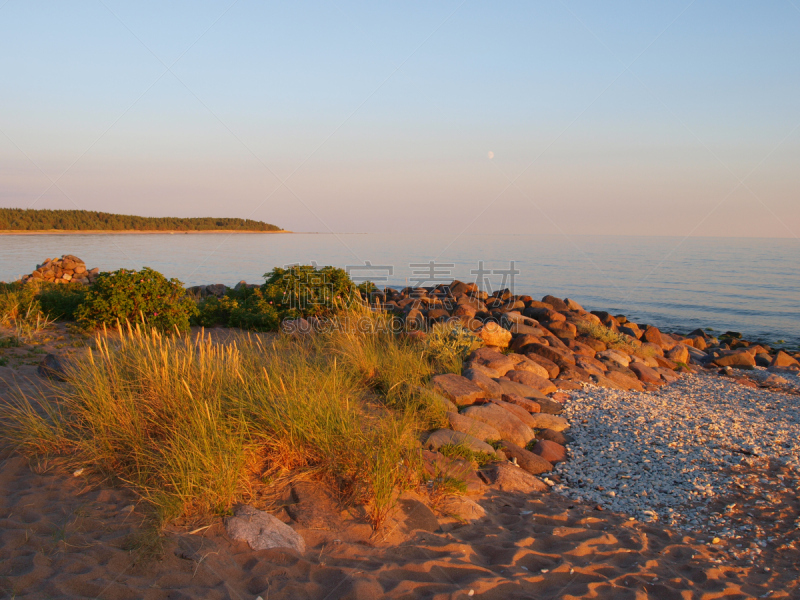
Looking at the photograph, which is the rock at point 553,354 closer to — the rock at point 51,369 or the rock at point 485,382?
the rock at point 485,382

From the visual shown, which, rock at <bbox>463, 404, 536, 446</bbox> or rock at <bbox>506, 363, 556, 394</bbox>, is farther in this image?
rock at <bbox>506, 363, 556, 394</bbox>

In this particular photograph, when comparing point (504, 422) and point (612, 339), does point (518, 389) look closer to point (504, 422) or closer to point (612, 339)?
point (504, 422)

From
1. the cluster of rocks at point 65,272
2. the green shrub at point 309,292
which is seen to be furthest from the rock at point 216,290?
the green shrub at point 309,292

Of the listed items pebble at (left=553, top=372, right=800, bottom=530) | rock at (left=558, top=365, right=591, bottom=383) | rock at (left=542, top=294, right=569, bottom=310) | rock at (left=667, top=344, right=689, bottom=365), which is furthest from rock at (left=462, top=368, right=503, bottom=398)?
rock at (left=667, top=344, right=689, bottom=365)

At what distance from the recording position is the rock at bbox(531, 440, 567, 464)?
5684 mm

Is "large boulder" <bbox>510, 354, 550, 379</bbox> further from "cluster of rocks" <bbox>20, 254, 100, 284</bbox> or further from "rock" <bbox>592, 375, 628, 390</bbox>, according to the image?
"cluster of rocks" <bbox>20, 254, 100, 284</bbox>

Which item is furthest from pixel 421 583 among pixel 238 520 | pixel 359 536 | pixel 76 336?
pixel 76 336

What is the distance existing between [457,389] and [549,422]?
1.29 metres

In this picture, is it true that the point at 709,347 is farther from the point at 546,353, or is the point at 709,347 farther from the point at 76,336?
the point at 76,336

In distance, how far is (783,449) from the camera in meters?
5.93

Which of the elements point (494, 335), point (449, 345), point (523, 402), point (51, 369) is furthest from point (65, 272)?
point (523, 402)

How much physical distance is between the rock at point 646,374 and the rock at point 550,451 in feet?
14.8

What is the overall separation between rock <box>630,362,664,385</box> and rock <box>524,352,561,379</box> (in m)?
2.11

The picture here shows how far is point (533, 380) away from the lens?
785 cm
